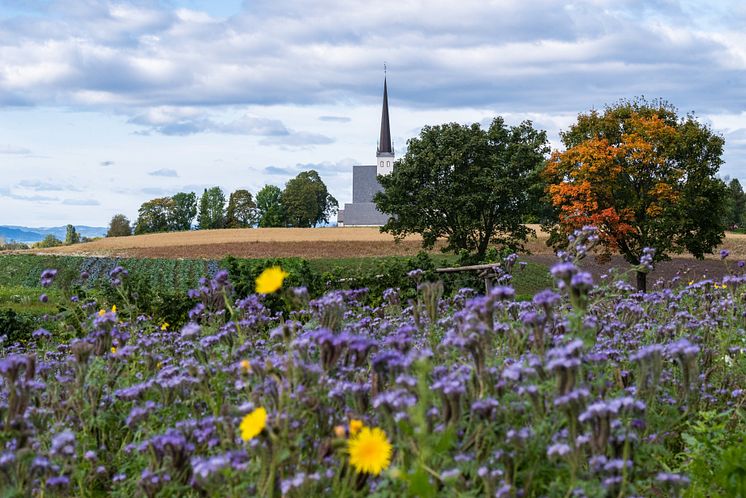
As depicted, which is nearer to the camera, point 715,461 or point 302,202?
point 715,461

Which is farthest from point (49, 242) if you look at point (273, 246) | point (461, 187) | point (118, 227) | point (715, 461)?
point (715, 461)

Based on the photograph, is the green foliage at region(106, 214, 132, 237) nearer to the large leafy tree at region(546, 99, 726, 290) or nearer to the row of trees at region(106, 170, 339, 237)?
the row of trees at region(106, 170, 339, 237)

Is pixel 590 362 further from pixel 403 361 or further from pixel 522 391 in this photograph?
pixel 403 361

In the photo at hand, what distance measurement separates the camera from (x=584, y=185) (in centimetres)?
2714

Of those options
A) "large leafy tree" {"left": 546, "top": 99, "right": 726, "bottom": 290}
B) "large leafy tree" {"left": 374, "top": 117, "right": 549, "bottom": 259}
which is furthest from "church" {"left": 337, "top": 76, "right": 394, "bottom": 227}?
"large leafy tree" {"left": 546, "top": 99, "right": 726, "bottom": 290}

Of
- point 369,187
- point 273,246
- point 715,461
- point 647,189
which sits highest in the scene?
point 369,187

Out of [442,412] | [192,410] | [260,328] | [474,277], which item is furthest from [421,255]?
[442,412]

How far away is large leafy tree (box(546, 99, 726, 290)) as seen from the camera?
27.3 metres

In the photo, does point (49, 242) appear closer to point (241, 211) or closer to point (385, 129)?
point (241, 211)

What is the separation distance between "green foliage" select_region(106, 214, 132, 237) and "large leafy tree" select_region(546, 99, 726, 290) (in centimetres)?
7637

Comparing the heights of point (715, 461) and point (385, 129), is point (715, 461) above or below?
below

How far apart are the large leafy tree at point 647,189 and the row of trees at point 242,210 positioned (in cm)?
6492

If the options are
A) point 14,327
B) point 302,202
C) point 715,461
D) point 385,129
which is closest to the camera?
point 715,461

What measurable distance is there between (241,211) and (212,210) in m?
8.84
